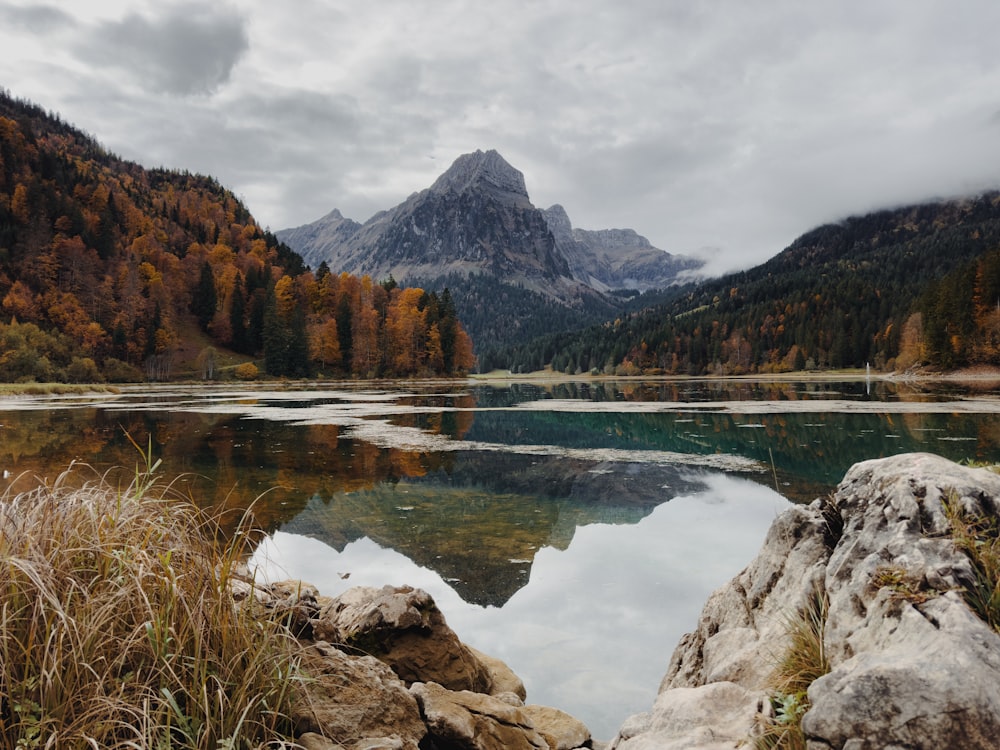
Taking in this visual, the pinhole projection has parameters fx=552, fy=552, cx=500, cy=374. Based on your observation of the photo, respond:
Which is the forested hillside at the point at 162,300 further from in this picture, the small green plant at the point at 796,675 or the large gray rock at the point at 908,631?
the large gray rock at the point at 908,631

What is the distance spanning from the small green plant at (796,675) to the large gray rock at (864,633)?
8 cm

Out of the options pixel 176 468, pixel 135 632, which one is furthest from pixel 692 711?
pixel 176 468

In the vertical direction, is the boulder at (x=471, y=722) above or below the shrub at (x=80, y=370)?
below

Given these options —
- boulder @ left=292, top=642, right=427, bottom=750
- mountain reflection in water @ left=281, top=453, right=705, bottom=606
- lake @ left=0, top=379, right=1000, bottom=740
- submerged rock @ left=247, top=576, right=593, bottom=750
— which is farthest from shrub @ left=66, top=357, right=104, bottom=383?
boulder @ left=292, top=642, right=427, bottom=750

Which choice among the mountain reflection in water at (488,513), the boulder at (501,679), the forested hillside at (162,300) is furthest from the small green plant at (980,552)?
the forested hillside at (162,300)

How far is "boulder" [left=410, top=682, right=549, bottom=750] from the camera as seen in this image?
4.37m

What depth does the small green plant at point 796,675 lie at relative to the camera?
9.67 feet

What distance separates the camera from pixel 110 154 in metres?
181

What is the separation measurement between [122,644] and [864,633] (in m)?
4.17

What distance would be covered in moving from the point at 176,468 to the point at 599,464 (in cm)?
1359

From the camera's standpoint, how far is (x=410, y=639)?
19.2ft

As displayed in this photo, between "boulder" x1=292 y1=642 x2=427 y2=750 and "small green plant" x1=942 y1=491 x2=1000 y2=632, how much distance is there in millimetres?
3549

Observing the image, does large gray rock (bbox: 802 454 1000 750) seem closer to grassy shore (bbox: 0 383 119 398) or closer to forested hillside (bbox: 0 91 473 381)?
grassy shore (bbox: 0 383 119 398)

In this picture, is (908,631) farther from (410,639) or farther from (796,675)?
(410,639)
